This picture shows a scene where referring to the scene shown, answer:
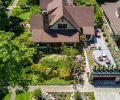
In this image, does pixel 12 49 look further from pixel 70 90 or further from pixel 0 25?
pixel 0 25

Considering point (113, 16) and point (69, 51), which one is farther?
point (113, 16)

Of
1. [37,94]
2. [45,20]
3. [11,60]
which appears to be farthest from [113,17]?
[11,60]

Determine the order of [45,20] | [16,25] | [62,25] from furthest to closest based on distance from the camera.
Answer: [16,25]
[62,25]
[45,20]

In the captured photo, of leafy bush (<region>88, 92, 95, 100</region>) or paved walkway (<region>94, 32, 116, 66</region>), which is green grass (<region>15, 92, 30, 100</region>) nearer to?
leafy bush (<region>88, 92, 95, 100</region>)

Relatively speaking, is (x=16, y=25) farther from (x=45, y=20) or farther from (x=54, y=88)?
(x=54, y=88)

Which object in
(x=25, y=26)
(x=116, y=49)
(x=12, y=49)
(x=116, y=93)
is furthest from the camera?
(x=25, y=26)

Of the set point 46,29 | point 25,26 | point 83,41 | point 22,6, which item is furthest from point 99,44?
point 22,6

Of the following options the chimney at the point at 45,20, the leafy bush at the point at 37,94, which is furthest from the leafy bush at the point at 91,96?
the chimney at the point at 45,20
